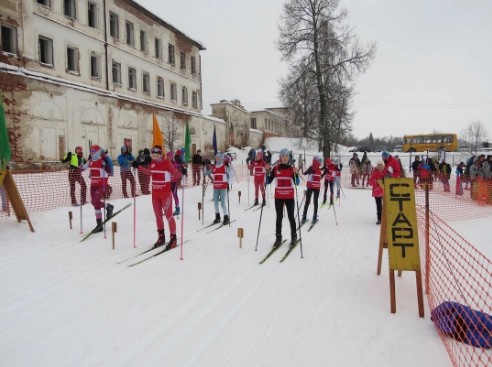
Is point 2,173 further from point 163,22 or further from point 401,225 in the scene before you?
point 163,22

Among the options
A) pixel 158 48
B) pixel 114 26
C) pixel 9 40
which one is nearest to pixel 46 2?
pixel 9 40

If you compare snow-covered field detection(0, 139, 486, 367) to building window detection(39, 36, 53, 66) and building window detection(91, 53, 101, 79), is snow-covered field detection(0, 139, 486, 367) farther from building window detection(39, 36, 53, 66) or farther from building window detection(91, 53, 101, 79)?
building window detection(91, 53, 101, 79)

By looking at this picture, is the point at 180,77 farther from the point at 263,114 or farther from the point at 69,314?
the point at 69,314

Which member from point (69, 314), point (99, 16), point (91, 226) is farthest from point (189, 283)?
point (99, 16)

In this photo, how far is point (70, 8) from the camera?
22.8 m

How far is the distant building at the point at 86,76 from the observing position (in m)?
18.7

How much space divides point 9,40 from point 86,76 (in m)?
5.01

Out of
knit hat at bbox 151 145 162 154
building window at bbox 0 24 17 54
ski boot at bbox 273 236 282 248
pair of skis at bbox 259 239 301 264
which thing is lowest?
pair of skis at bbox 259 239 301 264

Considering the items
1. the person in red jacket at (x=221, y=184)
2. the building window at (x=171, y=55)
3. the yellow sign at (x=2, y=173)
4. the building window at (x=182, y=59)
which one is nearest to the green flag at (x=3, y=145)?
the yellow sign at (x=2, y=173)

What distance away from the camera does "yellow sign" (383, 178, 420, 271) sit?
4301mm

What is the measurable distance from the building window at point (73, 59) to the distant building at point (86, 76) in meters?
0.06

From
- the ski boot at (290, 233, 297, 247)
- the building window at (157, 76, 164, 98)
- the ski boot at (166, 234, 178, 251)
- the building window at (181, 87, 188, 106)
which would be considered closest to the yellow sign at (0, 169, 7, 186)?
the ski boot at (166, 234, 178, 251)

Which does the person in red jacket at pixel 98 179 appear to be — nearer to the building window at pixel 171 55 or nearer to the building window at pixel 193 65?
the building window at pixel 171 55

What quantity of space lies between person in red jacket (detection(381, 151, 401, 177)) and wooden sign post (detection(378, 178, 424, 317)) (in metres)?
5.22
